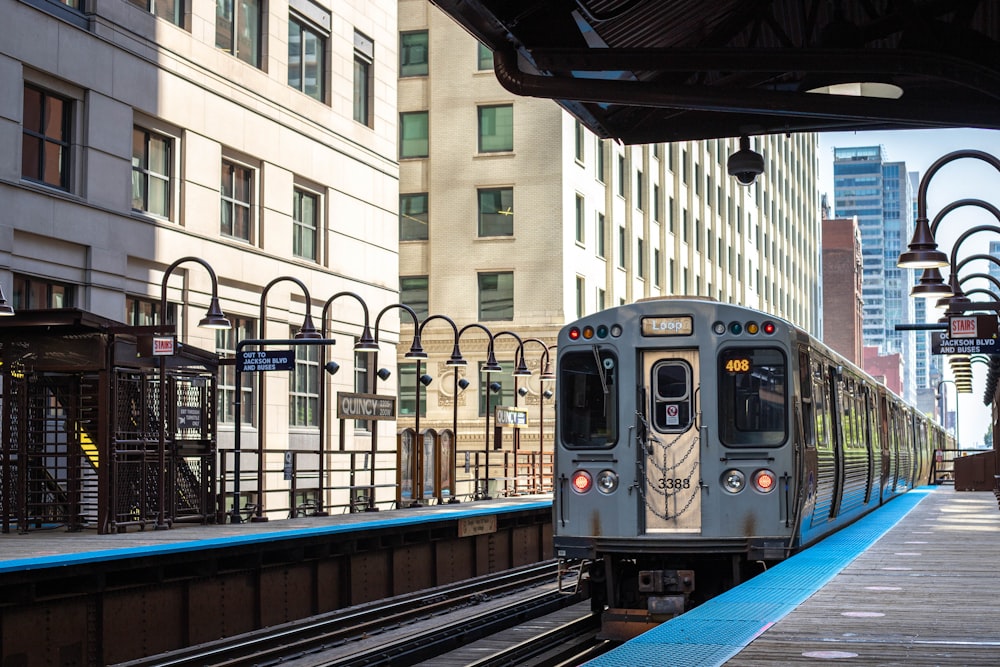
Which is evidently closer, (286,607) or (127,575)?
(127,575)

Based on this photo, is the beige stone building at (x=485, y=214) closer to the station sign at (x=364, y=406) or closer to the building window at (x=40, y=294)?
the station sign at (x=364, y=406)

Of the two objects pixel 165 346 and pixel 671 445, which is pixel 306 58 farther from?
pixel 671 445

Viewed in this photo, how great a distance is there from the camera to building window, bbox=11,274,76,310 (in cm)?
2227

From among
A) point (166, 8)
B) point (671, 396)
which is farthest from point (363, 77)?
point (671, 396)

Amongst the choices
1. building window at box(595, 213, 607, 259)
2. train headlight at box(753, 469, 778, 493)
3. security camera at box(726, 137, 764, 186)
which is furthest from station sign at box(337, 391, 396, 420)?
building window at box(595, 213, 607, 259)

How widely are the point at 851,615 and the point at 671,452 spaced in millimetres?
4691

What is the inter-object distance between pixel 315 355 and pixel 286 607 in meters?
13.9

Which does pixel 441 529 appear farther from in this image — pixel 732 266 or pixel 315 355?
pixel 732 266

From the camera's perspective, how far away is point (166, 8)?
26578mm

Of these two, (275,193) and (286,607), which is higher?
(275,193)

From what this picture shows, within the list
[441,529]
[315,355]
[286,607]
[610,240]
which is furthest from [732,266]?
[286,607]

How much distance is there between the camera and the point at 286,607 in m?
18.5

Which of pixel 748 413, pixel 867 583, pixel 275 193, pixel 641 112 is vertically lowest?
pixel 867 583

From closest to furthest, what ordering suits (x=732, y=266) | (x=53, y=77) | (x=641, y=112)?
(x=641, y=112)
(x=53, y=77)
(x=732, y=266)
